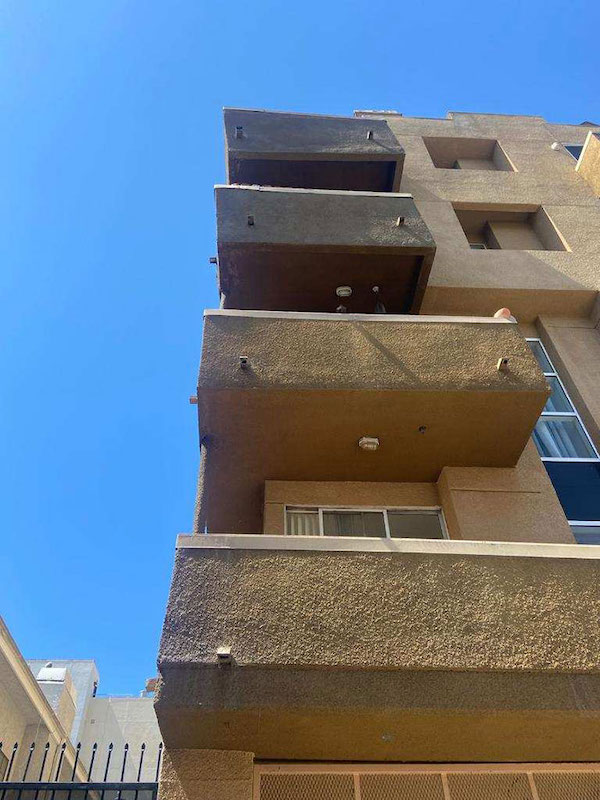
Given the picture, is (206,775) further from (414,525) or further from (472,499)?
(472,499)

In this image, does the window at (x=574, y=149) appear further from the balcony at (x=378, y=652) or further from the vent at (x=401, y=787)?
the vent at (x=401, y=787)

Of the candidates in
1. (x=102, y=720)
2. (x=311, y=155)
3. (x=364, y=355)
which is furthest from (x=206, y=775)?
(x=102, y=720)

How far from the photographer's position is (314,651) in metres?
4.81

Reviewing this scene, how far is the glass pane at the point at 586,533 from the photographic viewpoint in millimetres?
7605

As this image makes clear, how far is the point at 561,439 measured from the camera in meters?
9.16

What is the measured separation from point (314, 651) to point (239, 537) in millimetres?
1137

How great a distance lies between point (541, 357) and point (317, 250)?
3.95 metres

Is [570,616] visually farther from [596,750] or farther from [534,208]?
[534,208]

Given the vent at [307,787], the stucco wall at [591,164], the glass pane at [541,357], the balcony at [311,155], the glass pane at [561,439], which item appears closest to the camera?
the vent at [307,787]

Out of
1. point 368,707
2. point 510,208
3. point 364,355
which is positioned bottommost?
point 368,707

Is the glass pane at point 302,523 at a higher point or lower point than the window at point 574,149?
lower

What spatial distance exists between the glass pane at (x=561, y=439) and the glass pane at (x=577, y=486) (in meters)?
0.26

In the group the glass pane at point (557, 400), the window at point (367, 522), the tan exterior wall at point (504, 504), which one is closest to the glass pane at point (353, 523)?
the window at point (367, 522)

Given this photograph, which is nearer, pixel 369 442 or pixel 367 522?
pixel 369 442
